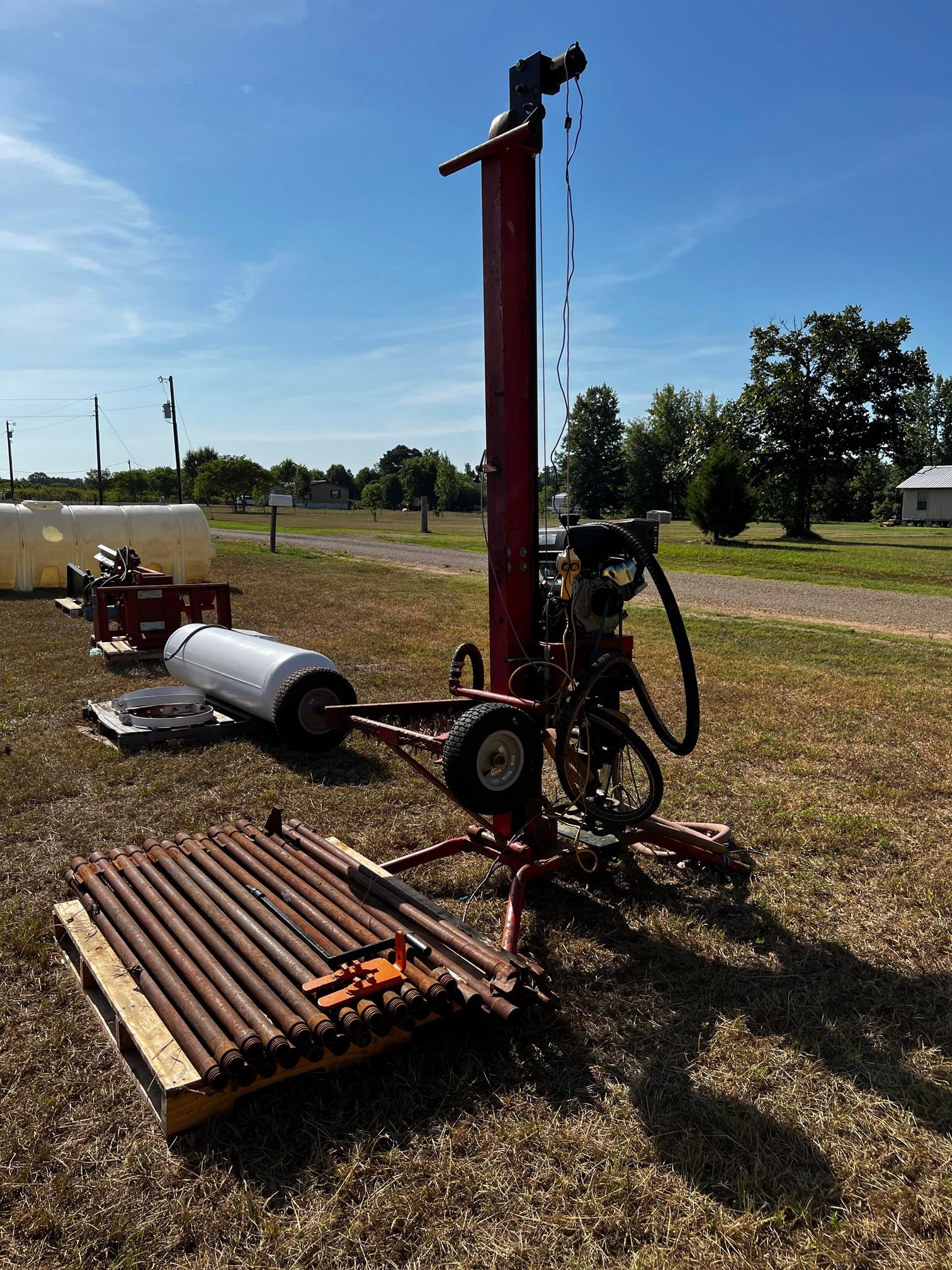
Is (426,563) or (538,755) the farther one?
(426,563)

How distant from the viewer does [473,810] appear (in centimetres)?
363

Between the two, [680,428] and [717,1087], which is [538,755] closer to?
[717,1087]

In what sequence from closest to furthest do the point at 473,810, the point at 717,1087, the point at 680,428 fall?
the point at 717,1087 → the point at 473,810 → the point at 680,428

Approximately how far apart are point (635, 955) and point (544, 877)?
2.84 ft

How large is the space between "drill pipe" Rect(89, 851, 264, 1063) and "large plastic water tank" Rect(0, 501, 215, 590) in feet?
42.5

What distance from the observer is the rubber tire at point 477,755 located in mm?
3508

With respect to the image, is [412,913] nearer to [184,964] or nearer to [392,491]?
[184,964]

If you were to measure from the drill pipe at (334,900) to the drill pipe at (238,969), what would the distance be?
0.44m

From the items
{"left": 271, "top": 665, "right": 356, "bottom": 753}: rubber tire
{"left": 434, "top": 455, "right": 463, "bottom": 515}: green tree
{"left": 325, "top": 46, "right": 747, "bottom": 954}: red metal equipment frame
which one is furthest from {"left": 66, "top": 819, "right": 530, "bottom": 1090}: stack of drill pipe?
{"left": 434, "top": 455, "right": 463, "bottom": 515}: green tree

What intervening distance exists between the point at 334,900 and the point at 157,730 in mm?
3619

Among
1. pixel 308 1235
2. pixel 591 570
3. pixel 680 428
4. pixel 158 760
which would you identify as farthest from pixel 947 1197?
pixel 680 428

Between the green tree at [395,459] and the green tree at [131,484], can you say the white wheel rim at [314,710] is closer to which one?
the green tree at [131,484]

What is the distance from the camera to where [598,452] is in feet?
208

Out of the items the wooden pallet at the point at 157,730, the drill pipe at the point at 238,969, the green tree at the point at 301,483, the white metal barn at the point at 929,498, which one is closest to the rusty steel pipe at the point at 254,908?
the drill pipe at the point at 238,969
